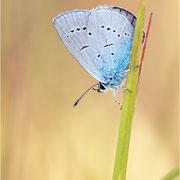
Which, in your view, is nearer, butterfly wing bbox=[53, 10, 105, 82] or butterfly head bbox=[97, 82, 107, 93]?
butterfly wing bbox=[53, 10, 105, 82]

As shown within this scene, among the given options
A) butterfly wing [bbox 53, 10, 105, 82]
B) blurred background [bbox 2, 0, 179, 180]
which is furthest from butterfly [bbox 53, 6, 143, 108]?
blurred background [bbox 2, 0, 179, 180]

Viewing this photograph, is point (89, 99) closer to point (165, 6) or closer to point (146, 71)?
point (146, 71)

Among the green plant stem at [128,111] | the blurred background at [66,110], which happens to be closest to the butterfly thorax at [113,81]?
the blurred background at [66,110]

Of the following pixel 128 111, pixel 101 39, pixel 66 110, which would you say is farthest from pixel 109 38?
pixel 128 111

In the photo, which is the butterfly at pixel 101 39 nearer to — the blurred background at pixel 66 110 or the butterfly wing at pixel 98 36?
the butterfly wing at pixel 98 36

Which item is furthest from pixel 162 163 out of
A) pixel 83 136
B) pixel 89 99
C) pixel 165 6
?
pixel 165 6

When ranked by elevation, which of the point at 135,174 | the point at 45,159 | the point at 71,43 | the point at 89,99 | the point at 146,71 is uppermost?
the point at 71,43

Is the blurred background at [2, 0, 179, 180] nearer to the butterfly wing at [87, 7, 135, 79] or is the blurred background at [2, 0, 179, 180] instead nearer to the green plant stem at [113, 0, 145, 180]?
the butterfly wing at [87, 7, 135, 79]
